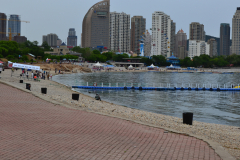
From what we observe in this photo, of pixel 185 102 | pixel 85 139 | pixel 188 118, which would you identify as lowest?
pixel 185 102

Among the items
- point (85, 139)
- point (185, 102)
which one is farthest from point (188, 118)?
point (185, 102)

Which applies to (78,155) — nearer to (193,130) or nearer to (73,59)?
(193,130)

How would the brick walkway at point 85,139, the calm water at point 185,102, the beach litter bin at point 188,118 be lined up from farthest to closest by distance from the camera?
the calm water at point 185,102
the beach litter bin at point 188,118
the brick walkway at point 85,139

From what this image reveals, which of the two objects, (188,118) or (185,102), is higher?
(188,118)

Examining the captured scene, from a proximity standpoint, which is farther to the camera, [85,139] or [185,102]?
[185,102]

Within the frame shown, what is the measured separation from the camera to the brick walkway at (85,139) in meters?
9.52

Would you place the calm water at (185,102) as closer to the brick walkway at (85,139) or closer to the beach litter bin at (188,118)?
the beach litter bin at (188,118)

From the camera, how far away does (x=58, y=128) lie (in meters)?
12.9

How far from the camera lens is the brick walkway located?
9.52 metres

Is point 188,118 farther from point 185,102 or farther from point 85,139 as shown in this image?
point 185,102

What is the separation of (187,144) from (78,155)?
4294 mm

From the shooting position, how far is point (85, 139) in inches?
444

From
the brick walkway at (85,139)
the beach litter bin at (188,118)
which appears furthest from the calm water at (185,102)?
the brick walkway at (85,139)

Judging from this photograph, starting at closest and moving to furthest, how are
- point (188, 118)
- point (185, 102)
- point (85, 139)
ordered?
point (85, 139), point (188, 118), point (185, 102)
